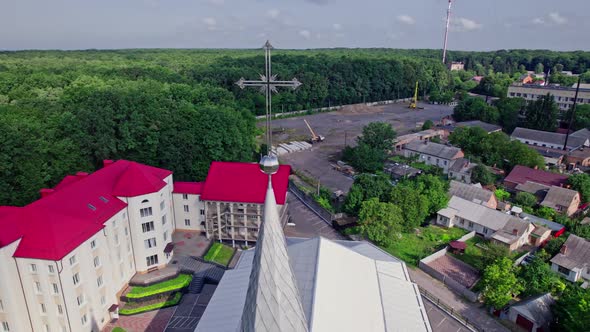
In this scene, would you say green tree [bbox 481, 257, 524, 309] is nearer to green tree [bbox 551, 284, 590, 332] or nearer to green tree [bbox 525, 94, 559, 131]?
green tree [bbox 551, 284, 590, 332]

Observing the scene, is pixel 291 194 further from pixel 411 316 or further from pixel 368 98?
pixel 368 98

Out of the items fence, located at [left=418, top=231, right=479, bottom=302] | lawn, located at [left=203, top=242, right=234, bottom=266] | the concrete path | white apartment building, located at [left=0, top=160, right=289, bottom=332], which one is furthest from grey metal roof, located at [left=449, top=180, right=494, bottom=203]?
lawn, located at [left=203, top=242, right=234, bottom=266]

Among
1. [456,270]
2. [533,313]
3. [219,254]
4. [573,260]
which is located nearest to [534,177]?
[573,260]

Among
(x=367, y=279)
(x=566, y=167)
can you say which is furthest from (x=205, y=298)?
(x=566, y=167)

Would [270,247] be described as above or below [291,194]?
above

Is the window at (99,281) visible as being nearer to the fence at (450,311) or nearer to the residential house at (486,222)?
the fence at (450,311)

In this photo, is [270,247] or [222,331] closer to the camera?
[270,247]
